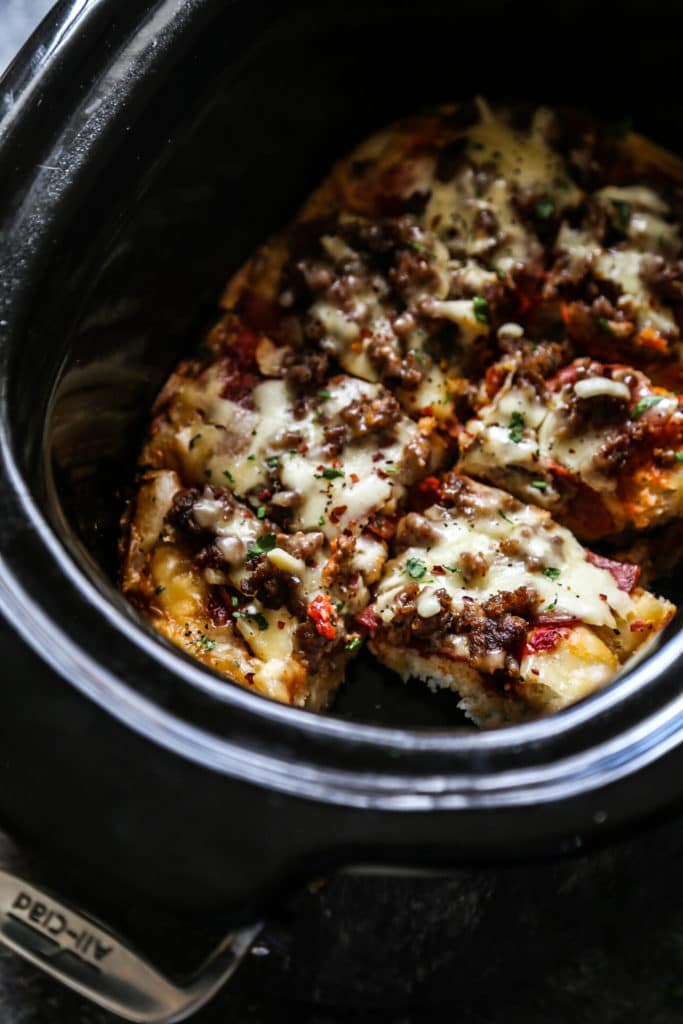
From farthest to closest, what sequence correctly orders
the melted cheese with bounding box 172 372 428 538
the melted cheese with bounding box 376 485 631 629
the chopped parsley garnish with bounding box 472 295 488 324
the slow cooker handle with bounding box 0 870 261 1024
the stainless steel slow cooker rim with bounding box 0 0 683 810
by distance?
the chopped parsley garnish with bounding box 472 295 488 324, the melted cheese with bounding box 172 372 428 538, the melted cheese with bounding box 376 485 631 629, the slow cooker handle with bounding box 0 870 261 1024, the stainless steel slow cooker rim with bounding box 0 0 683 810

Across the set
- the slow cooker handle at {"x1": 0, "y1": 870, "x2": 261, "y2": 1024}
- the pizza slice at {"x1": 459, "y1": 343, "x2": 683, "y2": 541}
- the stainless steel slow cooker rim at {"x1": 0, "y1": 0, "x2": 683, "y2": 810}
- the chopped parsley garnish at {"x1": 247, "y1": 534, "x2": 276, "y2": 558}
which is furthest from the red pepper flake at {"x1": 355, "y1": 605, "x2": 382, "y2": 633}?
the slow cooker handle at {"x1": 0, "y1": 870, "x2": 261, "y2": 1024}

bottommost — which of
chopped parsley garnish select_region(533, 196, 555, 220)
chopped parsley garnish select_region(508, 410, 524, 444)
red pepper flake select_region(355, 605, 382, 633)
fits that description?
red pepper flake select_region(355, 605, 382, 633)

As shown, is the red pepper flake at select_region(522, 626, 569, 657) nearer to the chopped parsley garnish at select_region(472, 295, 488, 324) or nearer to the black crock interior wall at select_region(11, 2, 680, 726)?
the black crock interior wall at select_region(11, 2, 680, 726)

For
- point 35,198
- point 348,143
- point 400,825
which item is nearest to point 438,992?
point 400,825

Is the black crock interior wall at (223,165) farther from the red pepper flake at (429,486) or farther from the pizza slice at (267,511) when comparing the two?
the red pepper flake at (429,486)

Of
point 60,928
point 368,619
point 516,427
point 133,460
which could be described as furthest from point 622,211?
point 60,928

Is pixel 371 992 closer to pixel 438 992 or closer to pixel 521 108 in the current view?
pixel 438 992

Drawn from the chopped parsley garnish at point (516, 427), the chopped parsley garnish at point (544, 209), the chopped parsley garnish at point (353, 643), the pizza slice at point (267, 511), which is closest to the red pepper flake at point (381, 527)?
the pizza slice at point (267, 511)
